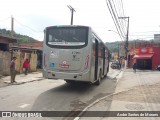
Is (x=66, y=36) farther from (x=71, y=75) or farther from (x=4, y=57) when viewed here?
(x=4, y=57)

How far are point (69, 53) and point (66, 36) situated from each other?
3.08 ft

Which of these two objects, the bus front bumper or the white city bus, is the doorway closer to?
the white city bus

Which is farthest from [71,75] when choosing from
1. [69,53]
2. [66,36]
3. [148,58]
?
[148,58]

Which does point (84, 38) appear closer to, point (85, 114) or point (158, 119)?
point (85, 114)

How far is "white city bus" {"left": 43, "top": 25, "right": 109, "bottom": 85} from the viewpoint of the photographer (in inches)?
527

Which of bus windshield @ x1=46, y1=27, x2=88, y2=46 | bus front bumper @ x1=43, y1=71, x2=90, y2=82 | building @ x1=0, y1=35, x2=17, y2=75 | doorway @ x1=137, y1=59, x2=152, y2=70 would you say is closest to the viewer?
bus front bumper @ x1=43, y1=71, x2=90, y2=82

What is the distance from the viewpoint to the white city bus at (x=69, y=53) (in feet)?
43.9

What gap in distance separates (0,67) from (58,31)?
35.0 ft

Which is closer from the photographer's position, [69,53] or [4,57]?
[69,53]

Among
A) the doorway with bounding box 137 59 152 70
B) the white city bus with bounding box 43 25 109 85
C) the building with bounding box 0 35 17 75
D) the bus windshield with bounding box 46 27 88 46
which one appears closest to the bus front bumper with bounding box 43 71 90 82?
the white city bus with bounding box 43 25 109 85

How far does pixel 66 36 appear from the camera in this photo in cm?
1370

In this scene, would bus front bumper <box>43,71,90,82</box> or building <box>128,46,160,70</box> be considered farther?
building <box>128,46,160,70</box>

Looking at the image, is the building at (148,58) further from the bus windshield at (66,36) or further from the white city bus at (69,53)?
the bus windshield at (66,36)

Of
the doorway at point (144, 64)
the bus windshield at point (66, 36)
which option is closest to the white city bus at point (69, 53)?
the bus windshield at point (66, 36)
